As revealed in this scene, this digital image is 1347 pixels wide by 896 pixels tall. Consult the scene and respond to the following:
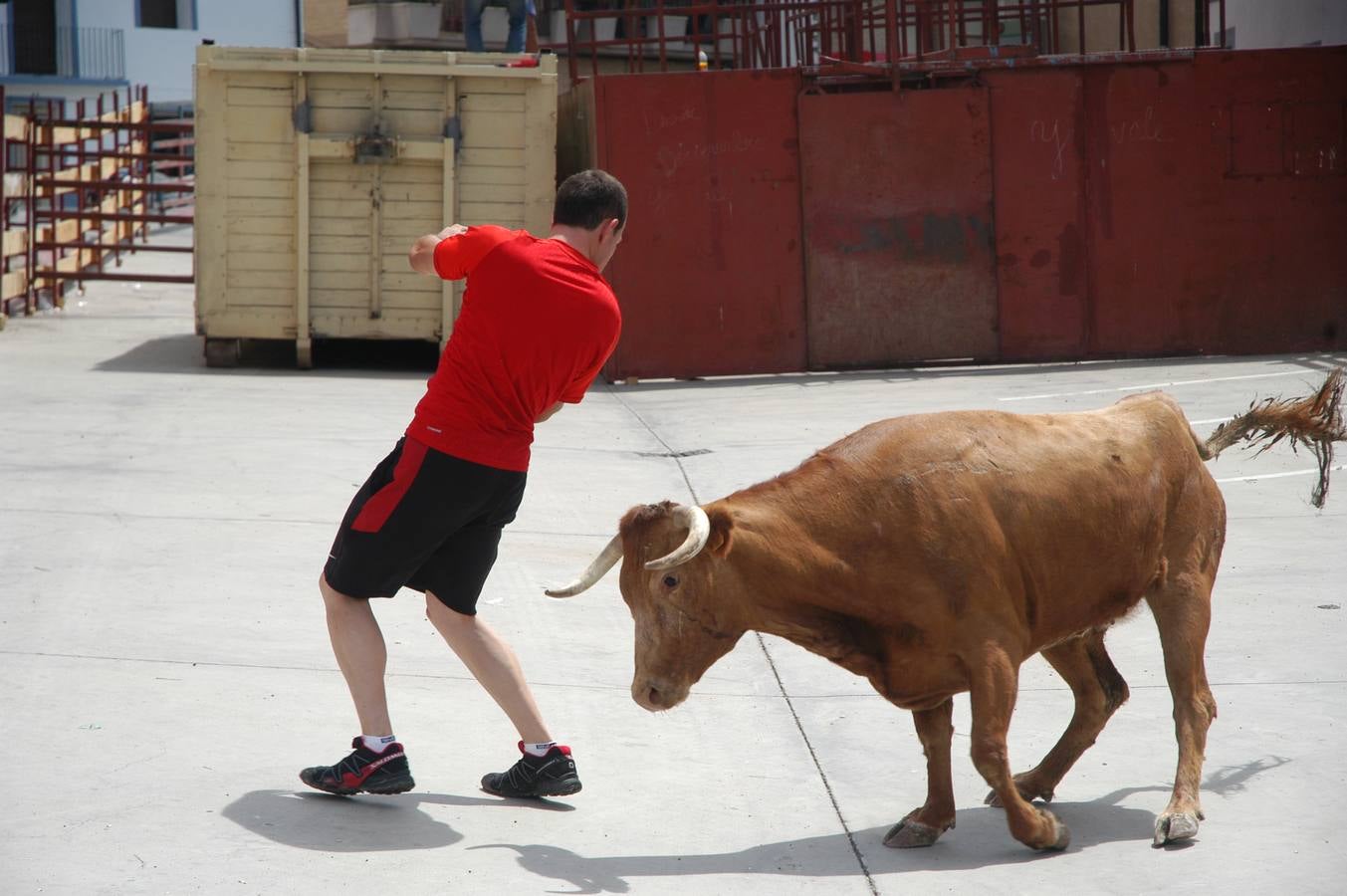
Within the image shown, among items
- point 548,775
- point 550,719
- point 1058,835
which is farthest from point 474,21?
point 1058,835

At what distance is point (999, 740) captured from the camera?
4.07 m

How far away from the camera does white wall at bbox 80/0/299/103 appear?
41.5 m

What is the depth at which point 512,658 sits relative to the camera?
4.58 metres

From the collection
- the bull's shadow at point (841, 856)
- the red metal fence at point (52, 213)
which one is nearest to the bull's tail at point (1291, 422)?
the bull's shadow at point (841, 856)

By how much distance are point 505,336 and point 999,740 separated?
1.70 meters

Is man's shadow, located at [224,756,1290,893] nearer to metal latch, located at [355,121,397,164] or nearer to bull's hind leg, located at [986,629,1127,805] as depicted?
bull's hind leg, located at [986,629,1127,805]

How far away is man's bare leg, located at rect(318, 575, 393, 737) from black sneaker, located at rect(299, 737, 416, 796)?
0.06 m

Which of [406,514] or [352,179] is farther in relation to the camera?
[352,179]

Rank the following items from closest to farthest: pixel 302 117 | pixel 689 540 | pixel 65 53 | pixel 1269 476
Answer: pixel 689 540, pixel 1269 476, pixel 302 117, pixel 65 53

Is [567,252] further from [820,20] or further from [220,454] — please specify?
[820,20]

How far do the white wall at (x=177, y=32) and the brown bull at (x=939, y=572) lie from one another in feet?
130

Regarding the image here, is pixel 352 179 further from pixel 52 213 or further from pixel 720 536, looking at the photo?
pixel 720 536

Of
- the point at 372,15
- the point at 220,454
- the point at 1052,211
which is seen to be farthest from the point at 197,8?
the point at 220,454

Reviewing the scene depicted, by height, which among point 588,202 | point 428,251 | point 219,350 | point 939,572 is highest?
point 588,202
